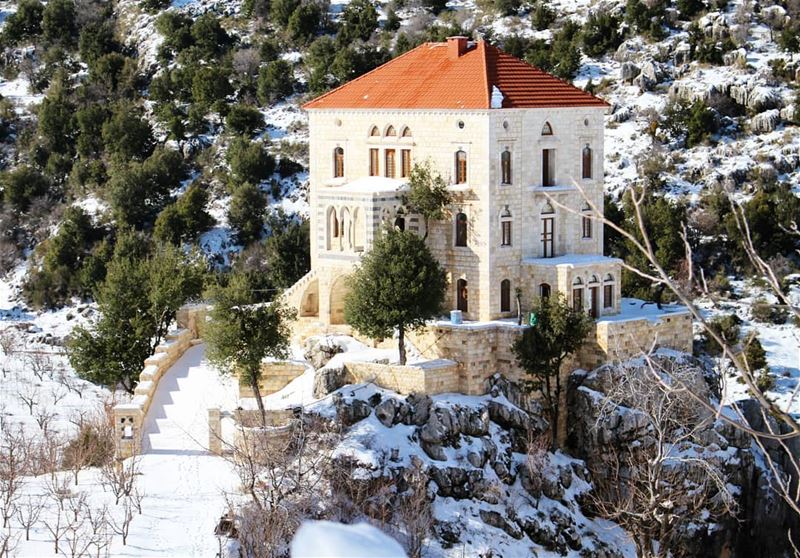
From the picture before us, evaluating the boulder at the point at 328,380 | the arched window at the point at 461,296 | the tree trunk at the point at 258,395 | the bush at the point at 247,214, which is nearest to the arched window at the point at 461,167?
the arched window at the point at 461,296

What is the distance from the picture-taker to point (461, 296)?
4034 cm

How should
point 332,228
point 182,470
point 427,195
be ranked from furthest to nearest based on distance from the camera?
1. point 332,228
2. point 427,195
3. point 182,470

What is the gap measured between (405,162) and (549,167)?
4226mm

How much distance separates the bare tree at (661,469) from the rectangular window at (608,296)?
3.03 meters

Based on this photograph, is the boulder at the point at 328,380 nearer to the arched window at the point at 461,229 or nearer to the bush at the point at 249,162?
the arched window at the point at 461,229

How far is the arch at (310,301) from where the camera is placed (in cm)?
4214

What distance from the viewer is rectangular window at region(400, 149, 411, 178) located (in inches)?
1618

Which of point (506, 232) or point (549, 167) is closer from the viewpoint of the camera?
point (506, 232)

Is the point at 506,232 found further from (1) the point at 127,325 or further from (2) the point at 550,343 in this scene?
(1) the point at 127,325

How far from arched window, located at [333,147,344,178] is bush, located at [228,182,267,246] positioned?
80.3 ft

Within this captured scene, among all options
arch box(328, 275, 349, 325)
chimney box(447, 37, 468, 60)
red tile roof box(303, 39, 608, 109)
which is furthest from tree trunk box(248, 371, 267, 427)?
chimney box(447, 37, 468, 60)

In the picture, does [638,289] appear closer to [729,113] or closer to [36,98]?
[729,113]

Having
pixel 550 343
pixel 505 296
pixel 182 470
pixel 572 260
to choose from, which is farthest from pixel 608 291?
pixel 182 470

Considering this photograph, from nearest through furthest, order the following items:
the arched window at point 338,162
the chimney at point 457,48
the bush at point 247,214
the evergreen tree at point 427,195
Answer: the evergreen tree at point 427,195
the chimney at point 457,48
the arched window at point 338,162
the bush at point 247,214
